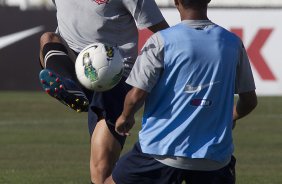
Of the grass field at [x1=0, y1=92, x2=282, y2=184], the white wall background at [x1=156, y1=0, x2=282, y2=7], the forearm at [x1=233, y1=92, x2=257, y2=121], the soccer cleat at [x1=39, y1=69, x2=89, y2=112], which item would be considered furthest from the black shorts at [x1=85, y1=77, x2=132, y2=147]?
the white wall background at [x1=156, y1=0, x2=282, y2=7]

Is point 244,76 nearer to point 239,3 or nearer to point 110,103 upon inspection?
point 110,103

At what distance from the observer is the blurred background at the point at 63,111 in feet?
44.1

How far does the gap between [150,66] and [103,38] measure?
7.20ft

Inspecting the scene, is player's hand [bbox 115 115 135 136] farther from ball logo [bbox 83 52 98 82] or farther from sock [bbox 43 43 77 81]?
sock [bbox 43 43 77 81]

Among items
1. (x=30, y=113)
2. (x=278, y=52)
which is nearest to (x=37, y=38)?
(x=30, y=113)

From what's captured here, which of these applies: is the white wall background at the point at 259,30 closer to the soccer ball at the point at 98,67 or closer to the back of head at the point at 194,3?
the soccer ball at the point at 98,67

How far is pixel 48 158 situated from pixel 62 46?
6.09 meters

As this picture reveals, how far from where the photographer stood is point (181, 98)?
6.71 metres

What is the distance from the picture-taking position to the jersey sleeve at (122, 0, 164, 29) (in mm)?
8477

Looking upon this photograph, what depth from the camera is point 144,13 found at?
848 centimetres

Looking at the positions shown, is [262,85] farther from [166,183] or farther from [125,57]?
[166,183]

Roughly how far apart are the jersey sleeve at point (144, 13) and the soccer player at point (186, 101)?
1643mm

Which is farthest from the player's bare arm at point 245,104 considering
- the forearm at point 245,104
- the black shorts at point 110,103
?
the black shorts at point 110,103

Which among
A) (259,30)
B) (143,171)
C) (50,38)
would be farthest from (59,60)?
(259,30)
